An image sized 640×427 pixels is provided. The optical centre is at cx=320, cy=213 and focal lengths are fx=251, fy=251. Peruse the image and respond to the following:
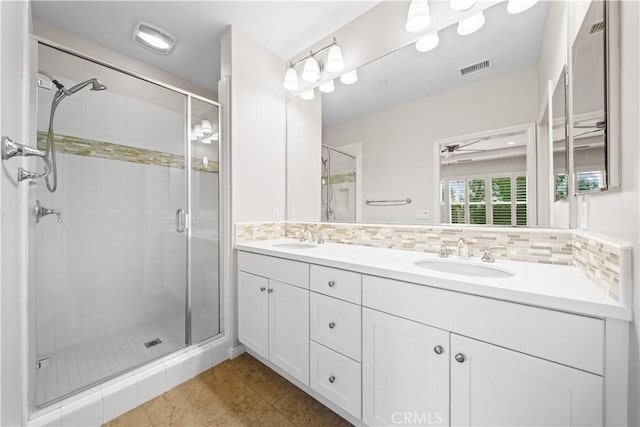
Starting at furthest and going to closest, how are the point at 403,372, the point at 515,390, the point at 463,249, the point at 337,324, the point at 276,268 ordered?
the point at 276,268 < the point at 463,249 < the point at 337,324 < the point at 403,372 < the point at 515,390

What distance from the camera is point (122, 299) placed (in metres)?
2.11

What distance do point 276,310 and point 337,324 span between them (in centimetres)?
47

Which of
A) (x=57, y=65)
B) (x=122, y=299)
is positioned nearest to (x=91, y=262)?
(x=122, y=299)

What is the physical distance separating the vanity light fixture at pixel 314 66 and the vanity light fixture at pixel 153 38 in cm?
96

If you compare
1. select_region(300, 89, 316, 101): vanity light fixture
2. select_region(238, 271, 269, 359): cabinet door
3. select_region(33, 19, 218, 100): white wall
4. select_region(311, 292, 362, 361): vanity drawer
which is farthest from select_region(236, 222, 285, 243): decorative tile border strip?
select_region(33, 19, 218, 100): white wall

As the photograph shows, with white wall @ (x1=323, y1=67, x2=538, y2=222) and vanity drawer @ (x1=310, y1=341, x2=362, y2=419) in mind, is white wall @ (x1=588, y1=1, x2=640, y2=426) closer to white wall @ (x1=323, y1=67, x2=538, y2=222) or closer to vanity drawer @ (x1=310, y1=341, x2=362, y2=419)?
white wall @ (x1=323, y1=67, x2=538, y2=222)

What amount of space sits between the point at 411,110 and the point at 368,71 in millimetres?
484

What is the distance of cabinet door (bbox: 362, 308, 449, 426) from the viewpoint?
916mm

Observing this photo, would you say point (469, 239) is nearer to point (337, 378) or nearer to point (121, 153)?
point (337, 378)

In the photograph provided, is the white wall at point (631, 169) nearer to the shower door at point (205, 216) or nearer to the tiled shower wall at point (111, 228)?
the shower door at point (205, 216)

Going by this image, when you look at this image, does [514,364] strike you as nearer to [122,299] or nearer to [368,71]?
[368,71]

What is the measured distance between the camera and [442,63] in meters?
1.51

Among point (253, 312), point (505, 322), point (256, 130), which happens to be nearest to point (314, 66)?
point (256, 130)

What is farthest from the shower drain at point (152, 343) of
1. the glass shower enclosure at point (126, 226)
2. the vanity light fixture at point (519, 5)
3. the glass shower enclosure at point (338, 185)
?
the vanity light fixture at point (519, 5)
